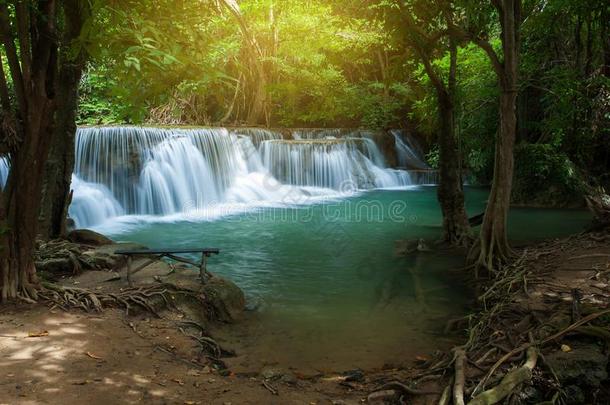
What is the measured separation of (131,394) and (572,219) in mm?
13261

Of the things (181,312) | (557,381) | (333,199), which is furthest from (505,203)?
(333,199)

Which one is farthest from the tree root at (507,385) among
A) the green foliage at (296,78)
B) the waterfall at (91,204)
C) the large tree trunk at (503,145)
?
the green foliage at (296,78)

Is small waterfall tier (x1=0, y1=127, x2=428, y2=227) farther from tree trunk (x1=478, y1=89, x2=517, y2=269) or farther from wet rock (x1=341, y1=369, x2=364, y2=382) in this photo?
wet rock (x1=341, y1=369, x2=364, y2=382)

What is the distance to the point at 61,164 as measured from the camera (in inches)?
341

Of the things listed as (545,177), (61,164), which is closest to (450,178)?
(545,177)

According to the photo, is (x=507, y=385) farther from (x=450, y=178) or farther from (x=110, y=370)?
(x=450, y=178)

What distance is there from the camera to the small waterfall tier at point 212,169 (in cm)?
1540

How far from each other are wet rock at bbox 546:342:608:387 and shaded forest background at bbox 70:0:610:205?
160 inches

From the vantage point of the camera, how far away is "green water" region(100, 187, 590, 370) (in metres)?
6.13

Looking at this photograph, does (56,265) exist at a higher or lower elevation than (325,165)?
lower

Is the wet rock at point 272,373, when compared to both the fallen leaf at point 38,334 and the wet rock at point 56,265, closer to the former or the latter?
the fallen leaf at point 38,334

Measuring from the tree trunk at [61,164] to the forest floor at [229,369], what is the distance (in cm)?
340

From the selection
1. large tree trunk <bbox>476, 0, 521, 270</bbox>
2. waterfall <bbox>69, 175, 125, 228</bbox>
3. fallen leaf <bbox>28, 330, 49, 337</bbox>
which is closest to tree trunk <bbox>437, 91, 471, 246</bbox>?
large tree trunk <bbox>476, 0, 521, 270</bbox>

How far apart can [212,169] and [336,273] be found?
32.9 ft
